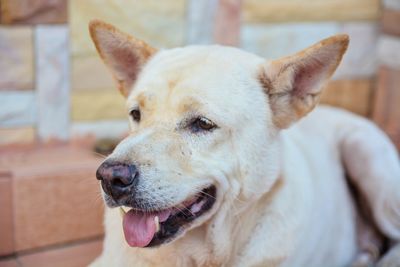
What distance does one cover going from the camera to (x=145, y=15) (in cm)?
419

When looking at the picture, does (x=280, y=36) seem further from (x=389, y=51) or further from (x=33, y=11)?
(x=33, y=11)

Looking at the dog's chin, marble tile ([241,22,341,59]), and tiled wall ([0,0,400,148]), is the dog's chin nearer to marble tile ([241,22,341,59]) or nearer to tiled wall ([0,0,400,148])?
tiled wall ([0,0,400,148])

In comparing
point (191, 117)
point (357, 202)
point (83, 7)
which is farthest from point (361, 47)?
point (191, 117)

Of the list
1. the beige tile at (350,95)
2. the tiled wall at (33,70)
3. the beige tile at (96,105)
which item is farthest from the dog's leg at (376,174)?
A: the tiled wall at (33,70)

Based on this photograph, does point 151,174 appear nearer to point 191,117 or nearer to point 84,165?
point 191,117

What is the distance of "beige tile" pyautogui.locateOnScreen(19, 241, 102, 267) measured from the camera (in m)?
3.72

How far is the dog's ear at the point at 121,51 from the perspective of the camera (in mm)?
2949

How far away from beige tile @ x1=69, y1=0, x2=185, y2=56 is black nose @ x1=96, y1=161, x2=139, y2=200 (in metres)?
1.71

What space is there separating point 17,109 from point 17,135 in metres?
0.14

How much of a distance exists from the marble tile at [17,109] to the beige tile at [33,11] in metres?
0.39

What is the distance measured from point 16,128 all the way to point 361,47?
248 centimetres

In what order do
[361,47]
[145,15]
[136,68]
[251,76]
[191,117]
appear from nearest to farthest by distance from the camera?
[191,117], [251,76], [136,68], [145,15], [361,47]

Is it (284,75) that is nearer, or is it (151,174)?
(151,174)

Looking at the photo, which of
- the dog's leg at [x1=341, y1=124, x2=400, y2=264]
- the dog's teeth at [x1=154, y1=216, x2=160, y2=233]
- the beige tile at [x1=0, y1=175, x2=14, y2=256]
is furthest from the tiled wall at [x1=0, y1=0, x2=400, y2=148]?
the dog's teeth at [x1=154, y1=216, x2=160, y2=233]
